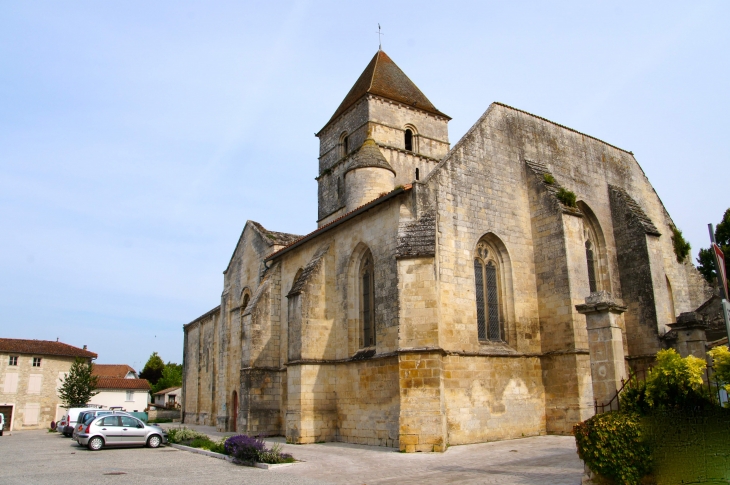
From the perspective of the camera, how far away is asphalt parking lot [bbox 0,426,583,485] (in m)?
9.62

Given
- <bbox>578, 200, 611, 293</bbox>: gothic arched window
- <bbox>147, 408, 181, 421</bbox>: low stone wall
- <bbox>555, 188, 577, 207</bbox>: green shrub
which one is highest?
<bbox>555, 188, 577, 207</bbox>: green shrub

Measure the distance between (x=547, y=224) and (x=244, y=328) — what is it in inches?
442

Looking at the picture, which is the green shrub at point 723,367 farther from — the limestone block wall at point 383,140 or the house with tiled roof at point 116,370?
the house with tiled roof at point 116,370

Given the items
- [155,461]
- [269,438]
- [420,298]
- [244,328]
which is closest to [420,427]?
[420,298]

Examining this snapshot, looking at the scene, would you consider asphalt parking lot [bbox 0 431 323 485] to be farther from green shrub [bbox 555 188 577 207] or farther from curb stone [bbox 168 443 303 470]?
green shrub [bbox 555 188 577 207]

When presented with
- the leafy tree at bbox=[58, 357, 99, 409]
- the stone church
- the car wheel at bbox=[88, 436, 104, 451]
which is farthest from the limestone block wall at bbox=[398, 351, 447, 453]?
the leafy tree at bbox=[58, 357, 99, 409]

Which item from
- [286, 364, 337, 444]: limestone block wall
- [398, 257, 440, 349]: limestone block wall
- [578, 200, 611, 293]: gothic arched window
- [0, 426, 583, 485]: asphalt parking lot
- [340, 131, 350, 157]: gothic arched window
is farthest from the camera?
[340, 131, 350, 157]: gothic arched window

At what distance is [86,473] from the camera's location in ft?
37.9

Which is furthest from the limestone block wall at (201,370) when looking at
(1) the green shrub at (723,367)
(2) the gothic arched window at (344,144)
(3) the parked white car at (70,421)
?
(1) the green shrub at (723,367)

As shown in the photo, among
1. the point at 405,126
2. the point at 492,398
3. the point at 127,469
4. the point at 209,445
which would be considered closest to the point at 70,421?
the point at 209,445

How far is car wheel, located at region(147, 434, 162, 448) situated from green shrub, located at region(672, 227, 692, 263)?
63.4 ft

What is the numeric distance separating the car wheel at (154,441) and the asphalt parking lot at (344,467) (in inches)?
86.2

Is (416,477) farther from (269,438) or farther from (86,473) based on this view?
(269,438)

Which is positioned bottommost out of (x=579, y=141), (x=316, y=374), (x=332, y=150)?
(x=316, y=374)
